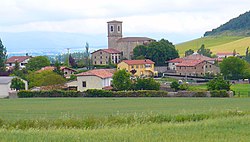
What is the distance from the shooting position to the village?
7094 centimetres

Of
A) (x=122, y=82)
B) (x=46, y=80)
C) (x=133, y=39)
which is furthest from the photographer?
(x=133, y=39)

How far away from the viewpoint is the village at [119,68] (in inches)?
2793

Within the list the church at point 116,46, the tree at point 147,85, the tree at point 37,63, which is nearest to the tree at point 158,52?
the church at point 116,46

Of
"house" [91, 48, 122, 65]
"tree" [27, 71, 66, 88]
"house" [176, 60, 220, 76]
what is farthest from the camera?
"house" [91, 48, 122, 65]

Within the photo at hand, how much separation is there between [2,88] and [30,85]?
3.99 meters

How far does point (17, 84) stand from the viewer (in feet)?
222

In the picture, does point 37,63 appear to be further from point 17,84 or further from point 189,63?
point 17,84

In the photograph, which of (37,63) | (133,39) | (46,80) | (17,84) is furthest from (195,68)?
(17,84)

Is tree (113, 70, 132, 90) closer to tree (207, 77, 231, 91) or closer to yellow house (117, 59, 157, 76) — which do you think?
tree (207, 77, 231, 91)

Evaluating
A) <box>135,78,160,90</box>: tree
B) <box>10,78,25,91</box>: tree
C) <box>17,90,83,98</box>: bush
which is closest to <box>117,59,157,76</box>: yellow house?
<box>10,78,25,91</box>: tree

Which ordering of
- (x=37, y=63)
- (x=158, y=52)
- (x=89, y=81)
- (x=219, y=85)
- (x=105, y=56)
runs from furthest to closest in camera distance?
(x=105, y=56) < (x=158, y=52) < (x=37, y=63) < (x=89, y=81) < (x=219, y=85)

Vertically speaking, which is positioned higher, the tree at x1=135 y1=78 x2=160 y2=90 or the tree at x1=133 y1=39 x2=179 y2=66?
the tree at x1=133 y1=39 x2=179 y2=66

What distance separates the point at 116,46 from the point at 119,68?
127 ft

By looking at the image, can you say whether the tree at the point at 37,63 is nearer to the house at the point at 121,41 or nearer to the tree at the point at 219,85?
the house at the point at 121,41
